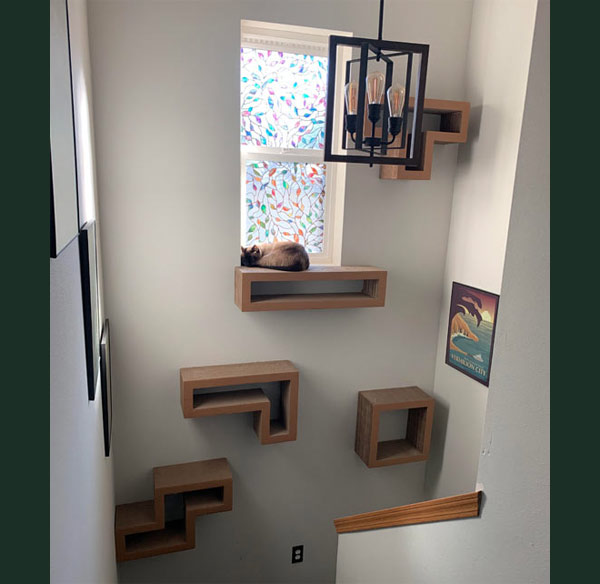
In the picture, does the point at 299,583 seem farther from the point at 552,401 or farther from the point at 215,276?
the point at 552,401

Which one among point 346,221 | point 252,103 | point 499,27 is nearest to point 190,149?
point 252,103

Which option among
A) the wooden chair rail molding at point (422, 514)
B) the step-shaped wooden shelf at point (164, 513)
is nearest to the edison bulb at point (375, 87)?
the wooden chair rail molding at point (422, 514)

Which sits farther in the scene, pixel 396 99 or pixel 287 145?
pixel 287 145

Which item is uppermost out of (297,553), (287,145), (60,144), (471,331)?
(287,145)

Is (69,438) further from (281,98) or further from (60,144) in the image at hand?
(281,98)

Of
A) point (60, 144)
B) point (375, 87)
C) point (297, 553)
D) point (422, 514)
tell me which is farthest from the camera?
point (297, 553)

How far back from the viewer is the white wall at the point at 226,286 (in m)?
2.12

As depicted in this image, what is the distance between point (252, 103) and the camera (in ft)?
7.88

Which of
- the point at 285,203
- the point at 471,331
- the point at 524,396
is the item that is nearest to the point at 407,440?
the point at 471,331

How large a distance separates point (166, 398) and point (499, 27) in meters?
2.46

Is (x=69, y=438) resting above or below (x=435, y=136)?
below

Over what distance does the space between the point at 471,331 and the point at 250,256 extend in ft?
4.07

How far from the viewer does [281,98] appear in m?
2.44

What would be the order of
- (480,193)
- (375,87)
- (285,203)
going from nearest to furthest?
(375,87) → (480,193) → (285,203)
